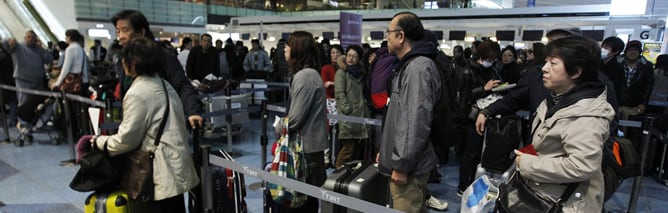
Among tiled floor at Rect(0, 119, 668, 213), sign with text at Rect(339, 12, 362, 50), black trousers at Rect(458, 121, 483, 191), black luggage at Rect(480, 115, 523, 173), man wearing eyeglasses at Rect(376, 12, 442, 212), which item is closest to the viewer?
man wearing eyeglasses at Rect(376, 12, 442, 212)

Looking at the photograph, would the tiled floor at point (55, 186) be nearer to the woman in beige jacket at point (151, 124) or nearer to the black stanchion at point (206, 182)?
the black stanchion at point (206, 182)

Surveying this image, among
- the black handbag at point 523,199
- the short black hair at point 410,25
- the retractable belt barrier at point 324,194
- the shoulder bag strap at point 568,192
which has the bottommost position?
the retractable belt barrier at point 324,194

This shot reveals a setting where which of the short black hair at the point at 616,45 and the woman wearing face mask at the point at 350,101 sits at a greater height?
the short black hair at the point at 616,45

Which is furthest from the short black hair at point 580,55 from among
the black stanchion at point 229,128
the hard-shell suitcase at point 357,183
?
the black stanchion at point 229,128

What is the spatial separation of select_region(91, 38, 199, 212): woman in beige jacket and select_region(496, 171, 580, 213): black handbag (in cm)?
179

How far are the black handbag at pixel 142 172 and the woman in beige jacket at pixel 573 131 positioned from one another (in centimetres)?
192

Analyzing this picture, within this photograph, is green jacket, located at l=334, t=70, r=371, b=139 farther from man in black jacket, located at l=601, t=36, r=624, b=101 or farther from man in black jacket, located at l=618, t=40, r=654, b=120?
man in black jacket, located at l=618, t=40, r=654, b=120

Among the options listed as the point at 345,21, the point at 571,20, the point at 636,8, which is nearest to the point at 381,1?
the point at 571,20

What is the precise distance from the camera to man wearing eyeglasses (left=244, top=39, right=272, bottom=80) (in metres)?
9.54

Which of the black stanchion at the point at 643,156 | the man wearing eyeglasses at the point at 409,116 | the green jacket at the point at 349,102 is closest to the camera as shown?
the man wearing eyeglasses at the point at 409,116

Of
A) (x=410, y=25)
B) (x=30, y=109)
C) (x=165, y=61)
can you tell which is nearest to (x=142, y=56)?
(x=165, y=61)

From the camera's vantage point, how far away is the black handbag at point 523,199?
1634 mm

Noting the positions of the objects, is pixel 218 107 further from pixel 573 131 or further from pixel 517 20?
pixel 517 20

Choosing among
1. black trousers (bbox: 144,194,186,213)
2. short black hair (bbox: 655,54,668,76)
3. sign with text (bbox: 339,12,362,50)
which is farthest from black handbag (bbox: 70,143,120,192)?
short black hair (bbox: 655,54,668,76)
